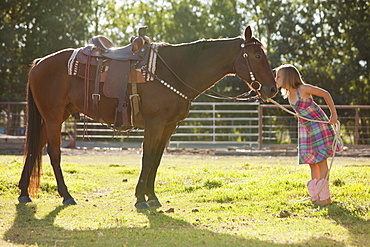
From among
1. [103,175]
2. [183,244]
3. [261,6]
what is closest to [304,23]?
[261,6]

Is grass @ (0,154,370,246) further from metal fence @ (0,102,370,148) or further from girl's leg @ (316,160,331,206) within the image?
metal fence @ (0,102,370,148)

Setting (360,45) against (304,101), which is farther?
(360,45)

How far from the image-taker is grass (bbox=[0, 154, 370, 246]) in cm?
437

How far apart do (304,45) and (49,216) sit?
23.9 m

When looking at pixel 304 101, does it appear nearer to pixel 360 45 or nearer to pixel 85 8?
pixel 360 45

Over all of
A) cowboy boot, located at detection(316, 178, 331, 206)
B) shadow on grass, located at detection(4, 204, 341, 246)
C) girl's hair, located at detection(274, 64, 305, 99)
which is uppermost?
girl's hair, located at detection(274, 64, 305, 99)

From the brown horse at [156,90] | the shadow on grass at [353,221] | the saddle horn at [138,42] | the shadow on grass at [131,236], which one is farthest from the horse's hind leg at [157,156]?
the shadow on grass at [353,221]

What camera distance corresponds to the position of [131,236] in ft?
14.7

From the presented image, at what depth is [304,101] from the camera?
5.73m

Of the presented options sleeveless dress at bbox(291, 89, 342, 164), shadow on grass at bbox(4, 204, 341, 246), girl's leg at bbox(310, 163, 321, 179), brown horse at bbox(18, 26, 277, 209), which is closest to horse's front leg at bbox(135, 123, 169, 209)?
brown horse at bbox(18, 26, 277, 209)

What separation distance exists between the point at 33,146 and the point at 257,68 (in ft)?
9.93

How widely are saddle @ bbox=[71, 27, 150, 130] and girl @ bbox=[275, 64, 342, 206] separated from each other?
5.41ft

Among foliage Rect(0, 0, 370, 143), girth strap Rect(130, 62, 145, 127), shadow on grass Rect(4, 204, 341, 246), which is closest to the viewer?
shadow on grass Rect(4, 204, 341, 246)

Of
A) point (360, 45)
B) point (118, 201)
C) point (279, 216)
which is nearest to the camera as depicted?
point (279, 216)
